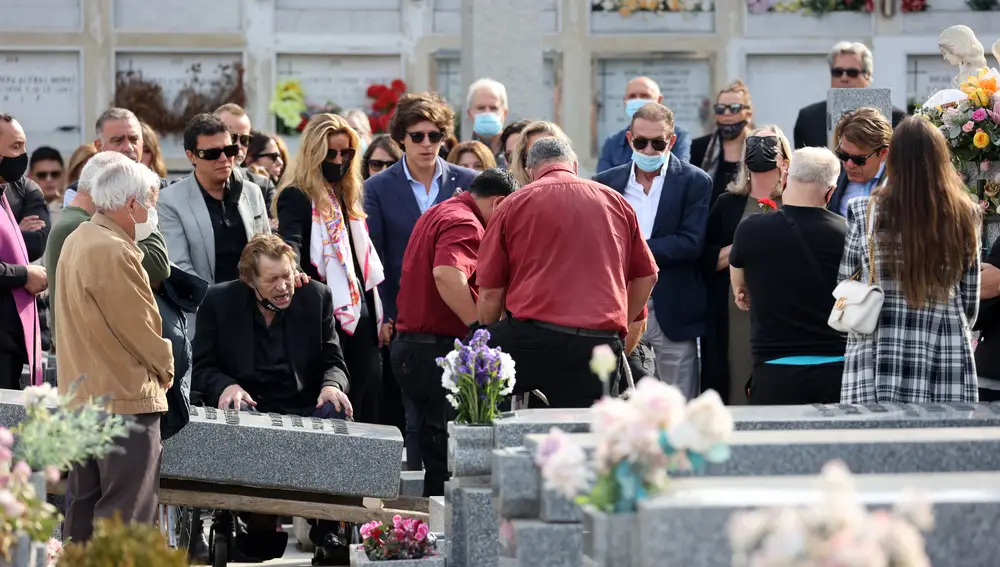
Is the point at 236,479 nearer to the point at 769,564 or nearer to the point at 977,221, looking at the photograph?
the point at 977,221

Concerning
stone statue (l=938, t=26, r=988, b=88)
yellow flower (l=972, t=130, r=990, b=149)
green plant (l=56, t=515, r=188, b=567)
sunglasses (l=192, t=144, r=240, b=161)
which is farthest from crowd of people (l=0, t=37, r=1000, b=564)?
green plant (l=56, t=515, r=188, b=567)

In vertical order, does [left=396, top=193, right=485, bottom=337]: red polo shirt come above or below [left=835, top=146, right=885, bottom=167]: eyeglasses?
below

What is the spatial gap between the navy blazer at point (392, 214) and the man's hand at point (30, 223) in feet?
5.21

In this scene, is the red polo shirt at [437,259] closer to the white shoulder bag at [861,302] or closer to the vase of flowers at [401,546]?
the vase of flowers at [401,546]

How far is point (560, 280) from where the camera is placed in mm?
5832

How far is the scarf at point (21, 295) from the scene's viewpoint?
6950mm

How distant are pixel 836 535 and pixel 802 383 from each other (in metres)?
3.15

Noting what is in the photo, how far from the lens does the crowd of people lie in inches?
209

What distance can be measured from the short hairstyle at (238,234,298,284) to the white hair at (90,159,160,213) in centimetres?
129

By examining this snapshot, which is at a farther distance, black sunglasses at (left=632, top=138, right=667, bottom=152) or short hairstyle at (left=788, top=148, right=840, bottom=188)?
black sunglasses at (left=632, top=138, right=667, bottom=152)

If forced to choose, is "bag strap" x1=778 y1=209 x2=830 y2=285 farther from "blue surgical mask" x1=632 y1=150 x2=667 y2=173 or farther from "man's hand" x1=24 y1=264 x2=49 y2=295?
"man's hand" x1=24 y1=264 x2=49 y2=295

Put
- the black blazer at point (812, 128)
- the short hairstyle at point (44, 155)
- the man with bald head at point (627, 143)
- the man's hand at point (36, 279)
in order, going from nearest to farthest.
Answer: the man's hand at point (36, 279), the man with bald head at point (627, 143), the black blazer at point (812, 128), the short hairstyle at point (44, 155)

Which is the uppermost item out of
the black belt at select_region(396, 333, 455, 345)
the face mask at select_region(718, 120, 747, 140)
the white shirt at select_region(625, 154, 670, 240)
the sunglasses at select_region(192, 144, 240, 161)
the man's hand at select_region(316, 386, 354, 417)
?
the face mask at select_region(718, 120, 747, 140)

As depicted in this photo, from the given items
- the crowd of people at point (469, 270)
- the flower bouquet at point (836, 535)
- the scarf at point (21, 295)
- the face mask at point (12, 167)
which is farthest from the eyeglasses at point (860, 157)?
the flower bouquet at point (836, 535)
